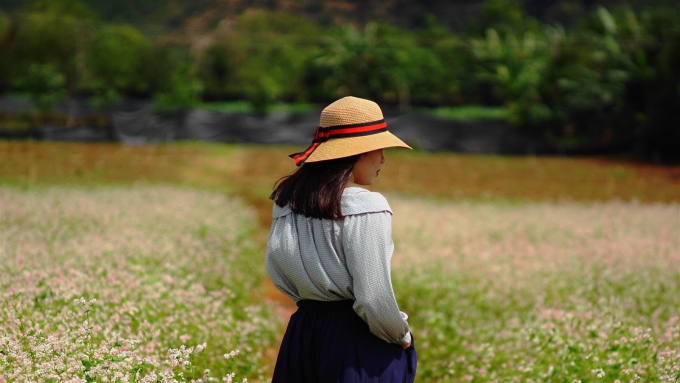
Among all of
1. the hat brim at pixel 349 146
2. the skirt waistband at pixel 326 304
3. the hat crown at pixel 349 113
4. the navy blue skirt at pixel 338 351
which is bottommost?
the navy blue skirt at pixel 338 351

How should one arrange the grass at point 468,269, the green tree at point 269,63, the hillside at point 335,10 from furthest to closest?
the hillside at point 335,10 < the green tree at point 269,63 < the grass at point 468,269

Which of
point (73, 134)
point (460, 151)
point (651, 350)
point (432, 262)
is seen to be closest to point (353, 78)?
point (460, 151)

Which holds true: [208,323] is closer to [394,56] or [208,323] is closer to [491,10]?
[394,56]

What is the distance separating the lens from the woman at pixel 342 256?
2.77 metres

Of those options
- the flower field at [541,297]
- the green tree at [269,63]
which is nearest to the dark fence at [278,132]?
the flower field at [541,297]

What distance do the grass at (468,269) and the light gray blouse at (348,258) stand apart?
1.41 m

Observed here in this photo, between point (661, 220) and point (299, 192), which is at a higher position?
point (299, 192)

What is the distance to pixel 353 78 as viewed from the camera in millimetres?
50500

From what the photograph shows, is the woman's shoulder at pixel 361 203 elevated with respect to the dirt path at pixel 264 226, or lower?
elevated

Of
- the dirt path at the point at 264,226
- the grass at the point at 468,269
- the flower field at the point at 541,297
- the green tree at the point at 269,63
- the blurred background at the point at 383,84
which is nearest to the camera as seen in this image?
the flower field at the point at 541,297

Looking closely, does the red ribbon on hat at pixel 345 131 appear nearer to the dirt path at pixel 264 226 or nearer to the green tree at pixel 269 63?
the dirt path at pixel 264 226

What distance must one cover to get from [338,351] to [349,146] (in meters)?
0.87

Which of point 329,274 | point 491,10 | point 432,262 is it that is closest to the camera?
point 329,274

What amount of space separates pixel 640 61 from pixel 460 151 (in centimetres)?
864
